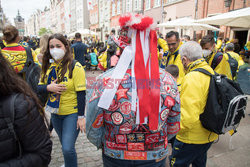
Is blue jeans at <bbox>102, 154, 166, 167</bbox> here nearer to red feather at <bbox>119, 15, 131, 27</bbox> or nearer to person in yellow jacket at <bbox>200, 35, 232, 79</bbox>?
red feather at <bbox>119, 15, 131, 27</bbox>

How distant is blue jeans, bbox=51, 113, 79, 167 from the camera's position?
224 centimetres

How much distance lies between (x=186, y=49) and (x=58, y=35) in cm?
166

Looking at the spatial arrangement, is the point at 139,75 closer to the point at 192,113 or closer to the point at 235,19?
the point at 192,113

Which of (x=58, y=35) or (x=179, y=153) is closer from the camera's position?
(x=179, y=153)

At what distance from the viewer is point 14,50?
3.07 meters

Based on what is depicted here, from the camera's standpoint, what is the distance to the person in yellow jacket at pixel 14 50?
3.03 m

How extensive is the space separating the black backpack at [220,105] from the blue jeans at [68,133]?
4.98 ft

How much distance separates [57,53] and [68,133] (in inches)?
40.9

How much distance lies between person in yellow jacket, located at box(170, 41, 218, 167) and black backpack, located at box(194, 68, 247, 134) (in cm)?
6

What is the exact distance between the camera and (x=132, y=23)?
1288mm

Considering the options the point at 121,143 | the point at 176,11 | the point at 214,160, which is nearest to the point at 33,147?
the point at 121,143

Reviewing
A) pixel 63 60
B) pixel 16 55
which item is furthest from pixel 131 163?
pixel 16 55

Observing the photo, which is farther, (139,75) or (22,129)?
(139,75)

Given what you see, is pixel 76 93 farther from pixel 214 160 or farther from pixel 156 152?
pixel 214 160
